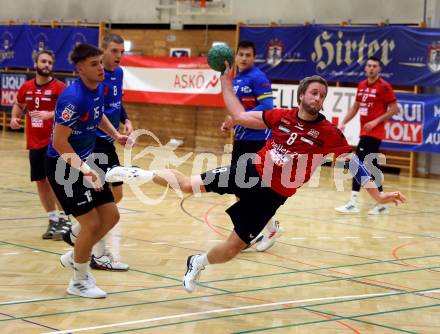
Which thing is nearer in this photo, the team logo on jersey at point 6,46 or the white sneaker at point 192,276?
the white sneaker at point 192,276

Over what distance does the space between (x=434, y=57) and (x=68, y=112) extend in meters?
13.0

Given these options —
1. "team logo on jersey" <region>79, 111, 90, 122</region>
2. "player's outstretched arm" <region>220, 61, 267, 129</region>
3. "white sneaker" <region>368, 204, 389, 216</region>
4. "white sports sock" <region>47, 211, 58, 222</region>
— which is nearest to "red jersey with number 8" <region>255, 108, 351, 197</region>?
"player's outstretched arm" <region>220, 61, 267, 129</region>

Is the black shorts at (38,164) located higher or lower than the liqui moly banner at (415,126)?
lower

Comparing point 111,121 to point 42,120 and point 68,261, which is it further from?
point 68,261

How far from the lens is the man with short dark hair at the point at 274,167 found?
6656mm

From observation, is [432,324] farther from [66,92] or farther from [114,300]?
[66,92]

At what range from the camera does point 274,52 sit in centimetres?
2064

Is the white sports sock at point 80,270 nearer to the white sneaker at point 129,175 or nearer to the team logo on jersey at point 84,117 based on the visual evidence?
the white sneaker at point 129,175

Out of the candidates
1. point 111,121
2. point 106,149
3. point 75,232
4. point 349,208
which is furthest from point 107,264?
point 349,208

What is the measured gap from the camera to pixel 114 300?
6648mm

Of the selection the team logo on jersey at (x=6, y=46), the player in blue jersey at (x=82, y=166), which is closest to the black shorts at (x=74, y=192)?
the player in blue jersey at (x=82, y=166)

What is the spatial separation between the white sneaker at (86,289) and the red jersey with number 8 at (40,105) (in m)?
3.21

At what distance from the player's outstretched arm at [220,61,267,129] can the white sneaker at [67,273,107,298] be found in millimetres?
1830

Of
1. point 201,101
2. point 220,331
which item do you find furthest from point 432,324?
point 201,101
